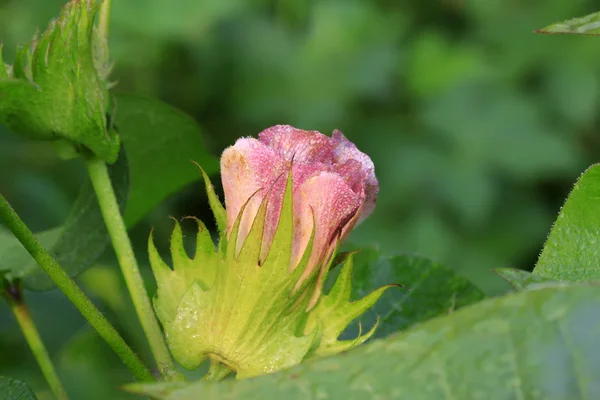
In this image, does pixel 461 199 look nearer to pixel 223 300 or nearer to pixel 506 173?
pixel 506 173

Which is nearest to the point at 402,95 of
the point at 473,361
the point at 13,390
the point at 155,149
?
the point at 155,149

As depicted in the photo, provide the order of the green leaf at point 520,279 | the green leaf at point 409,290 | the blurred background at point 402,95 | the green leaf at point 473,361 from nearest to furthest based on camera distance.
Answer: the green leaf at point 473,361, the green leaf at point 520,279, the green leaf at point 409,290, the blurred background at point 402,95

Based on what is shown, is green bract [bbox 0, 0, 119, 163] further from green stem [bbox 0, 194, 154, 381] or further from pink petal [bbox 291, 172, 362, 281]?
pink petal [bbox 291, 172, 362, 281]

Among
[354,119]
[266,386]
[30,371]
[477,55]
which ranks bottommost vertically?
[30,371]

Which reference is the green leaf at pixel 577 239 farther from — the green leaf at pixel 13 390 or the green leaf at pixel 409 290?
the green leaf at pixel 13 390

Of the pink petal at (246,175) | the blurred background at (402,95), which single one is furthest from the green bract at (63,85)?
the blurred background at (402,95)

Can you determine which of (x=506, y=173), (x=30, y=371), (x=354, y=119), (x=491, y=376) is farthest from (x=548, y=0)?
(x=491, y=376)

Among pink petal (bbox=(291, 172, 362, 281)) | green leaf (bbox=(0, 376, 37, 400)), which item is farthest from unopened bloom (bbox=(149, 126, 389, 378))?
green leaf (bbox=(0, 376, 37, 400))

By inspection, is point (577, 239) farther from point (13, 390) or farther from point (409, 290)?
point (13, 390)
